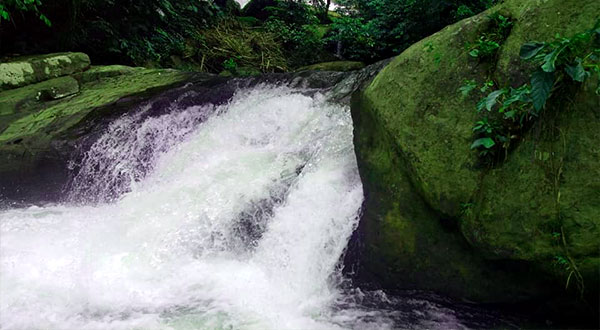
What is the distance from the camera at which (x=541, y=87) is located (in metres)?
2.42

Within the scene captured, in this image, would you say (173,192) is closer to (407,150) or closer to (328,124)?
(328,124)

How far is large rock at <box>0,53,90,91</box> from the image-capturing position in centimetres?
732

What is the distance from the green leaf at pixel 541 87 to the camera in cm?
240

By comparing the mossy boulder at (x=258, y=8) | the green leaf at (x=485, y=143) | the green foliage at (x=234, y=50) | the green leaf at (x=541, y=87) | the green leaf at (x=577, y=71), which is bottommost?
the green leaf at (x=485, y=143)

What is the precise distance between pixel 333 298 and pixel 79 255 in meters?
2.40

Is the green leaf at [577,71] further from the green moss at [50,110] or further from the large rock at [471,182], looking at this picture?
the green moss at [50,110]

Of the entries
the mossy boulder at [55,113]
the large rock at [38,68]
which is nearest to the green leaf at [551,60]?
the mossy boulder at [55,113]

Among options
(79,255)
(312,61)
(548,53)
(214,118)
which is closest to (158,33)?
(312,61)

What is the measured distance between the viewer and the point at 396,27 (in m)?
8.09

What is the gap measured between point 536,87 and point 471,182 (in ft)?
2.50

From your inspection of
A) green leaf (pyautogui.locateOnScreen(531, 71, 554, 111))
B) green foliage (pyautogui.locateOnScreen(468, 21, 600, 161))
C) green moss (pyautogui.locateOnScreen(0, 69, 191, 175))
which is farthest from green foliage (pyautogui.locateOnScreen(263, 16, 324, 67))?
green leaf (pyautogui.locateOnScreen(531, 71, 554, 111))

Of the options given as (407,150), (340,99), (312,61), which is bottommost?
(407,150)

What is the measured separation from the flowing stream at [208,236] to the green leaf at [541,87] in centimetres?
157

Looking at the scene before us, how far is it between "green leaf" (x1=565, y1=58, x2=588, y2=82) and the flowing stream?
173cm
